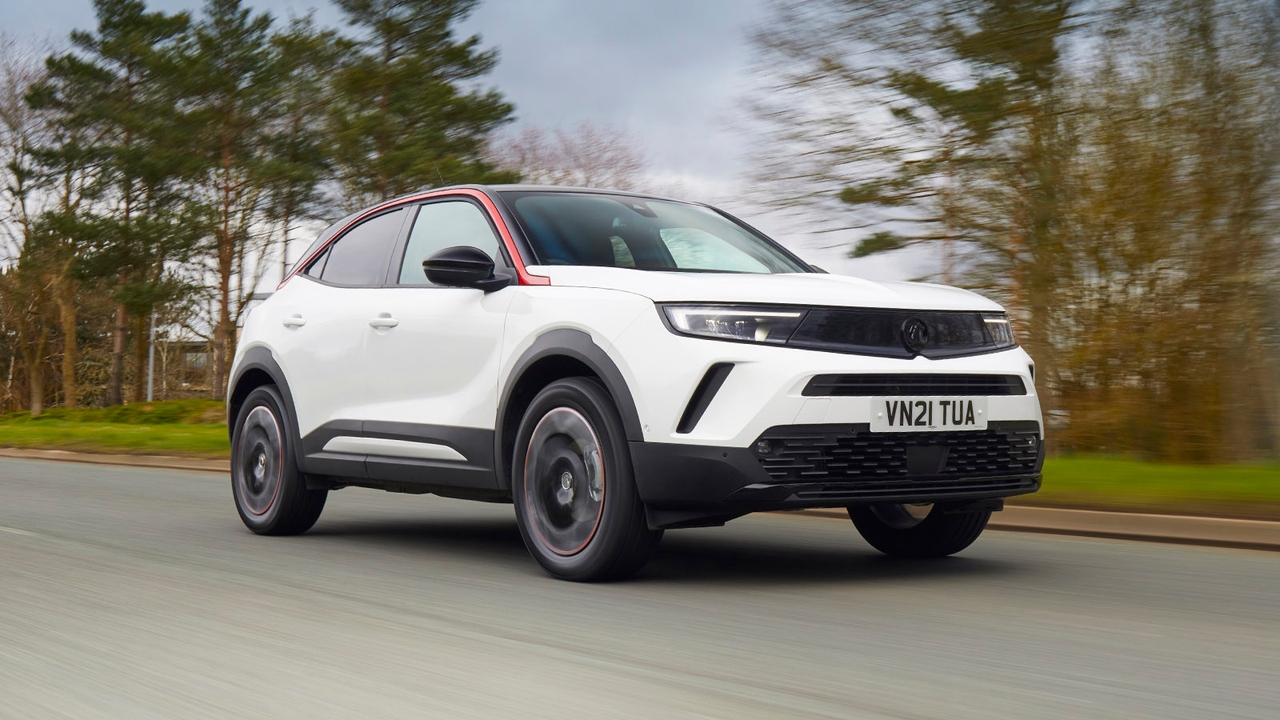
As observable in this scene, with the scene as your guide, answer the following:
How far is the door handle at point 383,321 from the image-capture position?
22.6ft

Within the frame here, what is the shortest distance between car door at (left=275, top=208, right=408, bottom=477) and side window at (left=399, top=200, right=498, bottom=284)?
0.64 ft

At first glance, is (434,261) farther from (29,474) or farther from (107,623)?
(29,474)

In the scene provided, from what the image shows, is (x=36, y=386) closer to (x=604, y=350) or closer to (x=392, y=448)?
(x=392, y=448)

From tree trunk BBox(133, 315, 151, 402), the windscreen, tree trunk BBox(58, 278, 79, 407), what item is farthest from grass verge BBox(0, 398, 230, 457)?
tree trunk BBox(58, 278, 79, 407)

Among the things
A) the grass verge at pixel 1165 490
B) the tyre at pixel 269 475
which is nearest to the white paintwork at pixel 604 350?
the tyre at pixel 269 475

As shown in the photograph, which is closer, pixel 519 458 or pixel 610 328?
pixel 610 328

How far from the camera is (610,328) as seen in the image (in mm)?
5582

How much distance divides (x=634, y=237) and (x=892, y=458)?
1.82 metres

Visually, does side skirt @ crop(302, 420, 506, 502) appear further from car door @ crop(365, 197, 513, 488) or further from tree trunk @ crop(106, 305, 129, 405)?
tree trunk @ crop(106, 305, 129, 405)

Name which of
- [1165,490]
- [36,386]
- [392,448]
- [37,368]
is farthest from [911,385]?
[37,368]

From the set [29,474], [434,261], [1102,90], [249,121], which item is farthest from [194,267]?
[434,261]

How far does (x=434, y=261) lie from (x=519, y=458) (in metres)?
0.91

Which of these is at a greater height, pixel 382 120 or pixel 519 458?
pixel 382 120

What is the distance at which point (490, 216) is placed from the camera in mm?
6629
